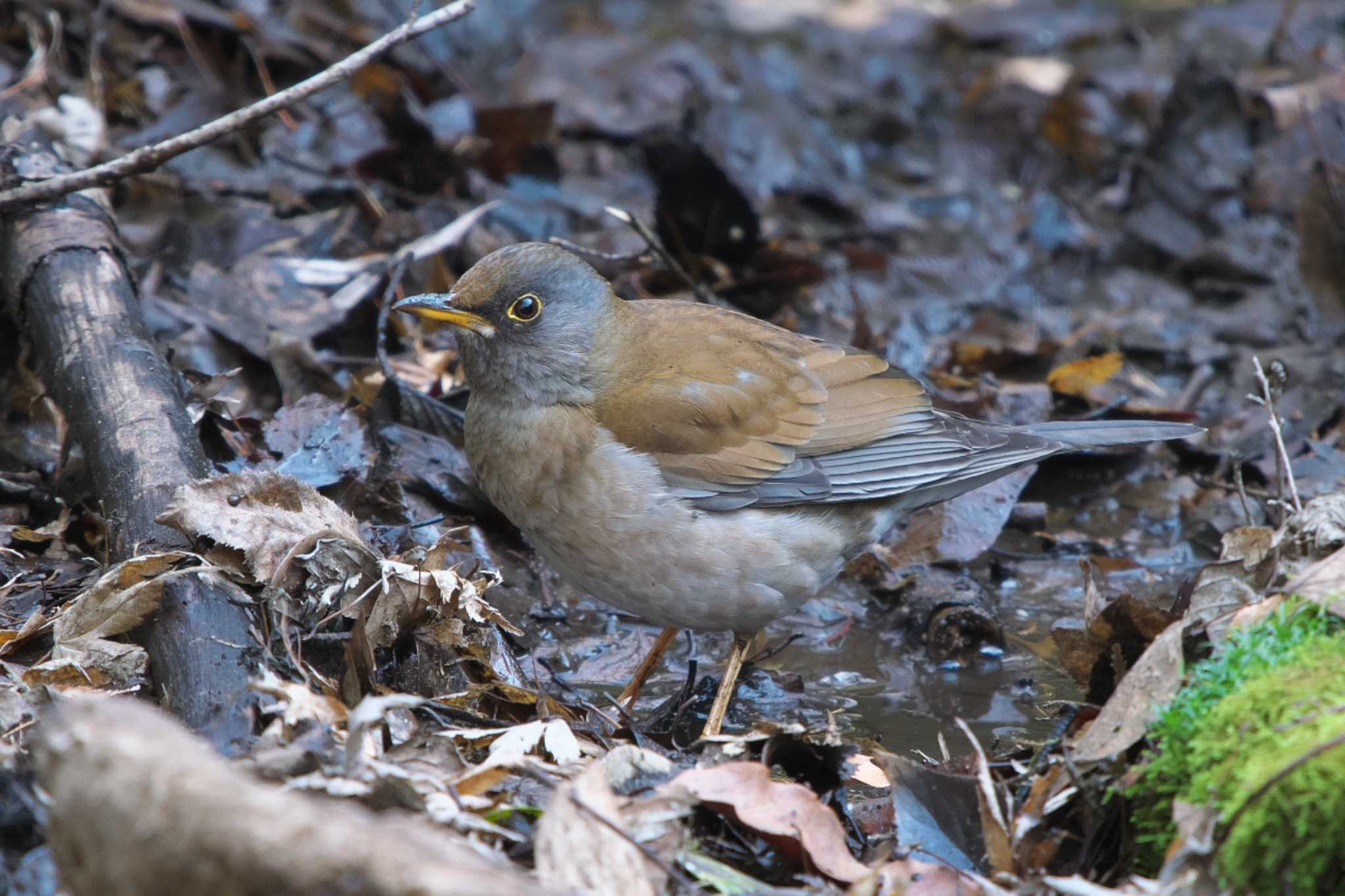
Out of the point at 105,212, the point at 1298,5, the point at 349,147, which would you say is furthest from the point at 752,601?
the point at 1298,5

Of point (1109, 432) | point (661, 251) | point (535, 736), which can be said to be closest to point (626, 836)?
point (535, 736)

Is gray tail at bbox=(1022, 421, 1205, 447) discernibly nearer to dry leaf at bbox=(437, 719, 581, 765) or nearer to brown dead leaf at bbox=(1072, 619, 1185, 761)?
brown dead leaf at bbox=(1072, 619, 1185, 761)

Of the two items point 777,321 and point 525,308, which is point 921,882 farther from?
point 777,321

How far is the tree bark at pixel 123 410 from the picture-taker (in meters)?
3.67

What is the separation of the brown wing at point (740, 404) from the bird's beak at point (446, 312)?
54 cm

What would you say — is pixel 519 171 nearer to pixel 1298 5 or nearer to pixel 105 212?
pixel 105 212

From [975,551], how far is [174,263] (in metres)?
4.18

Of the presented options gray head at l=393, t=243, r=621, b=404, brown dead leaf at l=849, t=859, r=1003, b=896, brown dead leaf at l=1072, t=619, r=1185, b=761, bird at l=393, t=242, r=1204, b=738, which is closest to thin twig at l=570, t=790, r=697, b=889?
brown dead leaf at l=849, t=859, r=1003, b=896

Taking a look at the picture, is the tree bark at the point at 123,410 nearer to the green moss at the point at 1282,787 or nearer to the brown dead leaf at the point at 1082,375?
the green moss at the point at 1282,787

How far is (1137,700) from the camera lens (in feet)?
11.6

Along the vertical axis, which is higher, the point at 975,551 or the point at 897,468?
the point at 897,468

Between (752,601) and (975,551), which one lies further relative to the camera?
(975,551)

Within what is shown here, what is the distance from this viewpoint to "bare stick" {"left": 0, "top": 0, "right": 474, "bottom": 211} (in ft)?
15.6

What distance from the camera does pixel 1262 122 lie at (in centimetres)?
928
